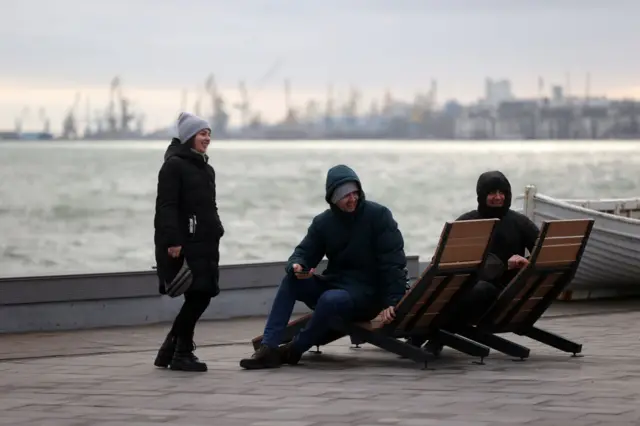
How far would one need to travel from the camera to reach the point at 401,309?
1002 centimetres

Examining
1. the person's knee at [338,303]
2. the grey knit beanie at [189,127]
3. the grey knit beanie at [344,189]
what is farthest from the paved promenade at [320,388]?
the grey knit beanie at [189,127]

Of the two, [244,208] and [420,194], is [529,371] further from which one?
[420,194]

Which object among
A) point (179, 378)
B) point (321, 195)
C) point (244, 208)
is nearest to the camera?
point (179, 378)

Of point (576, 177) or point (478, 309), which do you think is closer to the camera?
point (478, 309)

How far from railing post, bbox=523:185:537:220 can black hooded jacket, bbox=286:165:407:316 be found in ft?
21.7

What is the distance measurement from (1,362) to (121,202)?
7507cm

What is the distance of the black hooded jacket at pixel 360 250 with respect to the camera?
33.1 ft

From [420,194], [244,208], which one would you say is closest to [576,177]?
[420,194]

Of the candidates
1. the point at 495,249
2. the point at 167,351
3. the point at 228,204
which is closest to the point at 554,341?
the point at 495,249

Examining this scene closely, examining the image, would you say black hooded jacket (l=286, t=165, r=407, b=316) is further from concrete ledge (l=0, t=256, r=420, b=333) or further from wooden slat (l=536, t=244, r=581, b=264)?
concrete ledge (l=0, t=256, r=420, b=333)

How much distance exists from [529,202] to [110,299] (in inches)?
206

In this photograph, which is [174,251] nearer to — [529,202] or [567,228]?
[567,228]

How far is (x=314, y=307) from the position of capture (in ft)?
34.1

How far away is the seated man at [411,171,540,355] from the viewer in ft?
34.7
